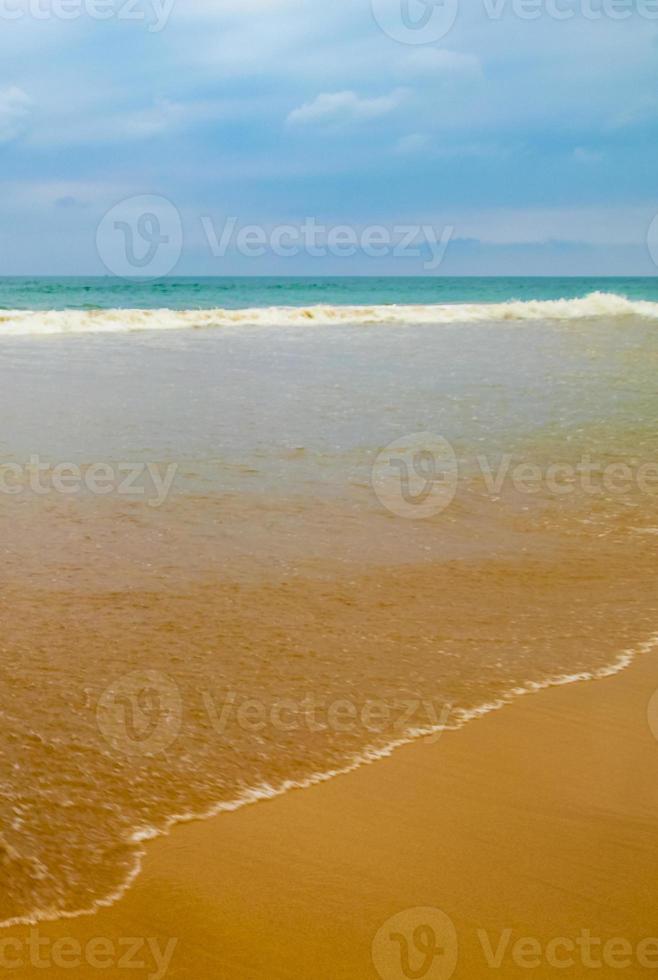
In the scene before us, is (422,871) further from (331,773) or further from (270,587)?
(270,587)

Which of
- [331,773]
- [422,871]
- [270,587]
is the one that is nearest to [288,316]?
[270,587]

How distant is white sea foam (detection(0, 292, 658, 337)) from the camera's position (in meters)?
27.4

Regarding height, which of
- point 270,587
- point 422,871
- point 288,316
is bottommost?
point 422,871

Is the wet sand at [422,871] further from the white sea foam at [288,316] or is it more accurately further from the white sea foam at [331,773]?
the white sea foam at [288,316]

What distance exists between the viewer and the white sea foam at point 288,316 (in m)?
27.4

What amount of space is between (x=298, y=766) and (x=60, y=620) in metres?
1.51

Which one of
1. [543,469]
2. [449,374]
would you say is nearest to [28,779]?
[543,469]

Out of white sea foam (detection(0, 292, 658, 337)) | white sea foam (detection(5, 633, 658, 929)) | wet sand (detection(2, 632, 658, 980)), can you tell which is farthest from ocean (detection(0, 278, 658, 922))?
white sea foam (detection(0, 292, 658, 337))

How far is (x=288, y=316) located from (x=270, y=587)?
1136 inches

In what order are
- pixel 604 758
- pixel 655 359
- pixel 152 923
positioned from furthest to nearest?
pixel 655 359 → pixel 604 758 → pixel 152 923

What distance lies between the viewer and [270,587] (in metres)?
4.61

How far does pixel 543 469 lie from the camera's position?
24.3ft

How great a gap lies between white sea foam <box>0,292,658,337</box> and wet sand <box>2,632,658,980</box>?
2363cm

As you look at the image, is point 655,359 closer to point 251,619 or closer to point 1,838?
point 251,619
